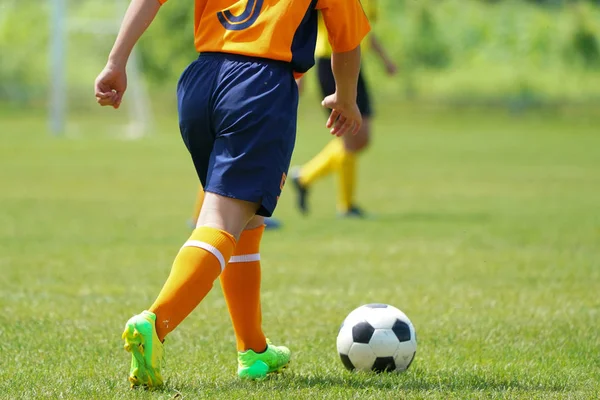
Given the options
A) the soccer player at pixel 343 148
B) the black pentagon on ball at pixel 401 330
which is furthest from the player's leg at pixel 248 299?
the soccer player at pixel 343 148

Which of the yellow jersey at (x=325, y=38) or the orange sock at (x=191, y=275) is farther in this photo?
the yellow jersey at (x=325, y=38)

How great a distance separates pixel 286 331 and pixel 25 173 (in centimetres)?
1082

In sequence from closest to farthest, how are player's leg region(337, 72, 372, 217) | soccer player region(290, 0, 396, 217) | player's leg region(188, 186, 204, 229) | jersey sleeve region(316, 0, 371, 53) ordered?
jersey sleeve region(316, 0, 371, 53), player's leg region(188, 186, 204, 229), soccer player region(290, 0, 396, 217), player's leg region(337, 72, 372, 217)

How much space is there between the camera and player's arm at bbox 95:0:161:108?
3.40 metres

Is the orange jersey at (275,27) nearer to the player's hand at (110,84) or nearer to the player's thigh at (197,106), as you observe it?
the player's thigh at (197,106)

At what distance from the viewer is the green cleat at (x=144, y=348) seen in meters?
3.18

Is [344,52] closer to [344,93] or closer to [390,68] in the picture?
[344,93]

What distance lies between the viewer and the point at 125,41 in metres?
3.39

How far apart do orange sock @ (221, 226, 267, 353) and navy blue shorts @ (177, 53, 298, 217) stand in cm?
36

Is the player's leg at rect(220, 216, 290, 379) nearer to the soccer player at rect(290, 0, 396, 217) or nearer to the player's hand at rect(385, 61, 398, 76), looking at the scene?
the soccer player at rect(290, 0, 396, 217)

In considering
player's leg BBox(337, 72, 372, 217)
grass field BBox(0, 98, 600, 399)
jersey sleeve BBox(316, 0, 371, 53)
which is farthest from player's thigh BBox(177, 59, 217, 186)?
player's leg BBox(337, 72, 372, 217)

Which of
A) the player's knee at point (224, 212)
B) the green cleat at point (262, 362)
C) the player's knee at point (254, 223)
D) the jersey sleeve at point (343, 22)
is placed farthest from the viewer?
the player's knee at point (254, 223)

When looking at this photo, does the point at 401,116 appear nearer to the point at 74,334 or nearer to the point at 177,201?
the point at 177,201

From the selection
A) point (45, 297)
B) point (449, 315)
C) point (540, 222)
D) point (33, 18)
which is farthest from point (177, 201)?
point (33, 18)
